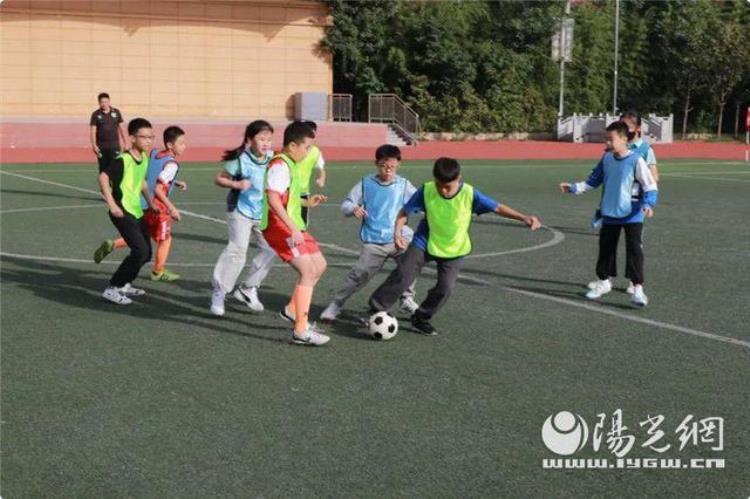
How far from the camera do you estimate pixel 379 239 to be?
855cm

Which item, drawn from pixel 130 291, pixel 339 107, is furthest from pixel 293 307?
pixel 339 107

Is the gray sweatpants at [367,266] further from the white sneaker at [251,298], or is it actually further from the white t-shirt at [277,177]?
the white t-shirt at [277,177]

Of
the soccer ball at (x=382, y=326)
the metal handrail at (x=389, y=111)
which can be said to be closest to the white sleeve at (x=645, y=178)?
the soccer ball at (x=382, y=326)

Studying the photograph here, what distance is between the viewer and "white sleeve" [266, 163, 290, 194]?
7.61 metres

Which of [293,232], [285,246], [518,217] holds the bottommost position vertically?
[285,246]

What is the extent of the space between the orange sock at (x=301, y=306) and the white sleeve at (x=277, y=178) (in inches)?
30.0

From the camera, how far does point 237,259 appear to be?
29.0ft

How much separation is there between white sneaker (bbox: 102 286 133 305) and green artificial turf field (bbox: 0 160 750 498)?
17 centimetres

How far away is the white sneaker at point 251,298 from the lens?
8.95 meters

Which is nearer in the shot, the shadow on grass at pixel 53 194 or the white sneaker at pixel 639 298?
the white sneaker at pixel 639 298

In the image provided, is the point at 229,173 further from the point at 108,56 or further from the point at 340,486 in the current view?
the point at 108,56

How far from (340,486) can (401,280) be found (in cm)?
337

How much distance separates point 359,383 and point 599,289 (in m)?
3.90

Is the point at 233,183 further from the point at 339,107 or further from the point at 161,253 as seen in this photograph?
the point at 339,107
